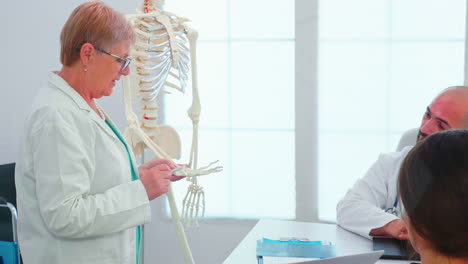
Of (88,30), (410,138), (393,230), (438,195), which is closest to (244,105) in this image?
(410,138)

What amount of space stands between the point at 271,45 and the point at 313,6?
1.05 feet

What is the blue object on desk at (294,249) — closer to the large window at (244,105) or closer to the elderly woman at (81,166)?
the elderly woman at (81,166)

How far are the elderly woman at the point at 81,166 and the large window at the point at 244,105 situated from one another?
5.74ft

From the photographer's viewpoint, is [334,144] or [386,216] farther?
[334,144]

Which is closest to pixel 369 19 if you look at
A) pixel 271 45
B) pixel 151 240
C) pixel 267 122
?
pixel 271 45

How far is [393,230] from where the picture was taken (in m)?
2.11

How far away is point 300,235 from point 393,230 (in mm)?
321

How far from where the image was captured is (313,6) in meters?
3.43

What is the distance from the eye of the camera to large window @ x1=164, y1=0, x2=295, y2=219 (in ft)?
11.6

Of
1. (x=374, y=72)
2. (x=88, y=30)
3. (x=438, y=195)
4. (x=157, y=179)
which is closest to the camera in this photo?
(x=438, y=195)

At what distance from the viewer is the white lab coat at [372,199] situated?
220cm

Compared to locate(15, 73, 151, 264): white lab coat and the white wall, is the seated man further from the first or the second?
the white wall

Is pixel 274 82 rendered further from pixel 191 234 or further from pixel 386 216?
pixel 386 216

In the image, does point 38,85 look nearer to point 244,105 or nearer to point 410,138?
point 244,105
